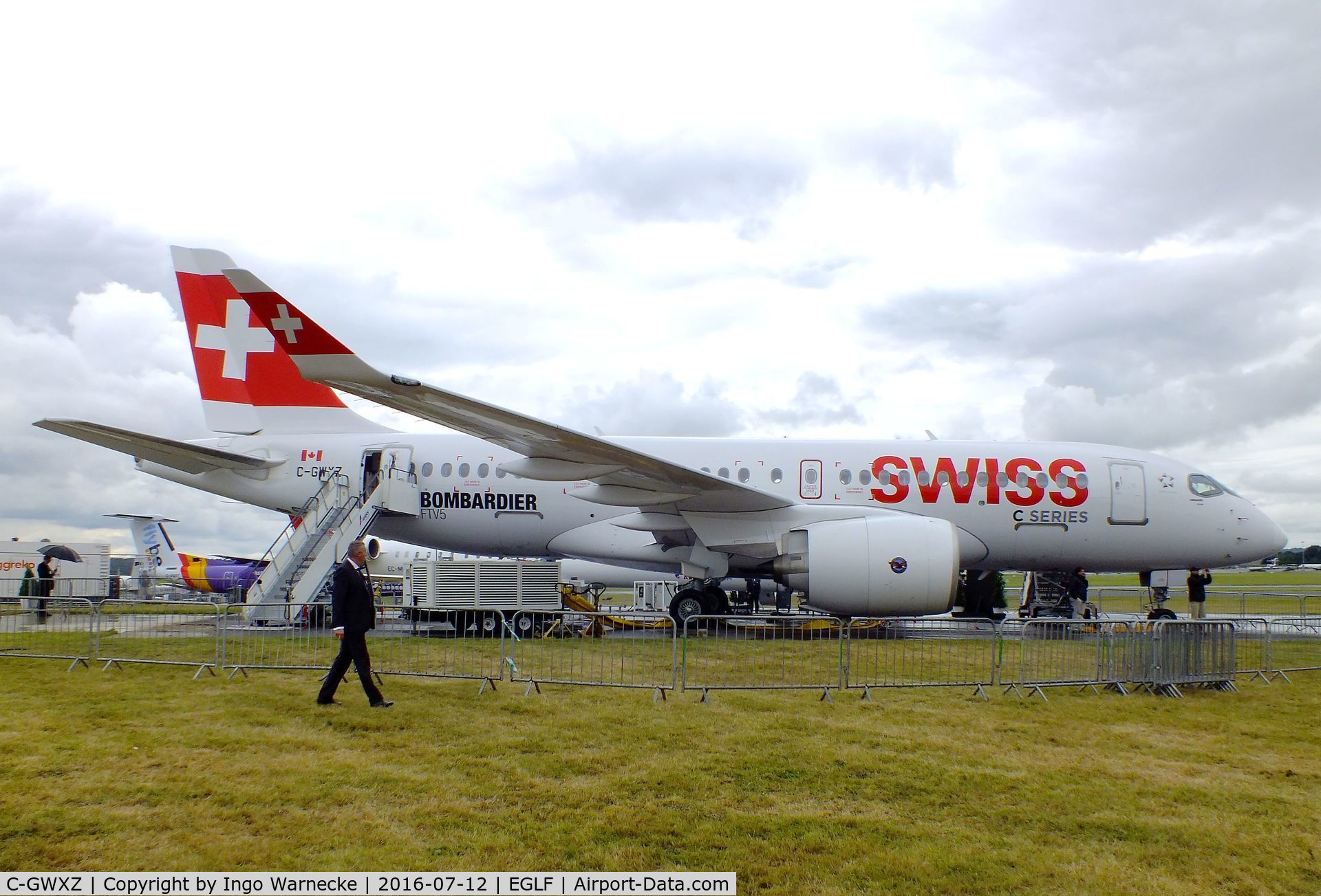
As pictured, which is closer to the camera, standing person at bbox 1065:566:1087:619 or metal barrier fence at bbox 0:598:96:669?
metal barrier fence at bbox 0:598:96:669

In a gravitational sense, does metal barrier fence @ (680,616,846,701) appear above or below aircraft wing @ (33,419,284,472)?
below

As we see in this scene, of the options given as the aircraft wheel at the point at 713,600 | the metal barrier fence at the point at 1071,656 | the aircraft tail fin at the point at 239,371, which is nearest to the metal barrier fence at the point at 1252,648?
the metal barrier fence at the point at 1071,656

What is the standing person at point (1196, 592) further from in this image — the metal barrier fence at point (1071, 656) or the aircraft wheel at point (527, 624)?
the aircraft wheel at point (527, 624)

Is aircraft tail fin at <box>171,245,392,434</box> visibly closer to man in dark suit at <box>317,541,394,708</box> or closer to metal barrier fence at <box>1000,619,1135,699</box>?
man in dark suit at <box>317,541,394,708</box>

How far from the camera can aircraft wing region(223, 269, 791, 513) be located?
10.5 meters

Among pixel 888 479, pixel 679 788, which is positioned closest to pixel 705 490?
pixel 888 479

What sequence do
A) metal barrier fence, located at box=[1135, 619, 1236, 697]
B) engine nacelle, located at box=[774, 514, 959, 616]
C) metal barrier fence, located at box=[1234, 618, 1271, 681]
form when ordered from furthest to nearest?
engine nacelle, located at box=[774, 514, 959, 616] < metal barrier fence, located at box=[1234, 618, 1271, 681] < metal barrier fence, located at box=[1135, 619, 1236, 697]

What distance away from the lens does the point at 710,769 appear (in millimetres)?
5969

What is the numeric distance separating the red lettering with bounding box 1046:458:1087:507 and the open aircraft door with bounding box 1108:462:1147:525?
20.8 inches

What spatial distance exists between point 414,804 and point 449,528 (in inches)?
467

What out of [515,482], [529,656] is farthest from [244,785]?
[515,482]

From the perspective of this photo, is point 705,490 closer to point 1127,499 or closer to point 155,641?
point 1127,499

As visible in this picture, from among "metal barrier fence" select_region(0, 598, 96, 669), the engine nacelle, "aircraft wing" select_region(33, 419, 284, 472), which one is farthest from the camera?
"aircraft wing" select_region(33, 419, 284, 472)

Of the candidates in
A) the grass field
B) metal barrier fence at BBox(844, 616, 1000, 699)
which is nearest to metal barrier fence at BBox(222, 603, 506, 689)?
the grass field
